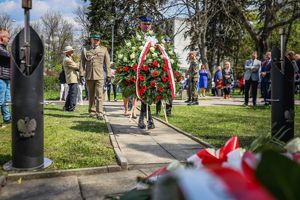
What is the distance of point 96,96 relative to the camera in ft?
33.7

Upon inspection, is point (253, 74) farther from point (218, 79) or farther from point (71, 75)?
point (218, 79)

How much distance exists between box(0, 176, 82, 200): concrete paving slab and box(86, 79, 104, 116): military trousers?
581cm

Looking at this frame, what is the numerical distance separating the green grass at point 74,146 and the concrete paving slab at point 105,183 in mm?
382

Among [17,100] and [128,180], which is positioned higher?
[17,100]

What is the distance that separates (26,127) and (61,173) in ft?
2.32

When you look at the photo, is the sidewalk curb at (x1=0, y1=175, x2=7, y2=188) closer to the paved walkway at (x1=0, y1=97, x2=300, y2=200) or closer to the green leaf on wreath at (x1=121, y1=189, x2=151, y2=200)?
the paved walkway at (x1=0, y1=97, x2=300, y2=200)

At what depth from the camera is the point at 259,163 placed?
658mm

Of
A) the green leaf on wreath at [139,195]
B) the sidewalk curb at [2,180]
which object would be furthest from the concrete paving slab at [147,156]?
the green leaf on wreath at [139,195]

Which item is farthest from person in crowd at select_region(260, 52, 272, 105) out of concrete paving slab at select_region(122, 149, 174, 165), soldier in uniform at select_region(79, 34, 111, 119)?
concrete paving slab at select_region(122, 149, 174, 165)

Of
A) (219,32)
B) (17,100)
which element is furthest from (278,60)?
(219,32)

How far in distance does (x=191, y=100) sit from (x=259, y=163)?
15.3 m

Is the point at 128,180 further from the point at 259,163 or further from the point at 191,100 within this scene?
the point at 191,100

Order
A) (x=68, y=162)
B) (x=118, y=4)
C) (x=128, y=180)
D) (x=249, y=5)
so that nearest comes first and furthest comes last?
(x=128, y=180)
(x=68, y=162)
(x=249, y=5)
(x=118, y=4)

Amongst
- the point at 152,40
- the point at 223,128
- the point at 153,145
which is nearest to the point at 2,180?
the point at 153,145
